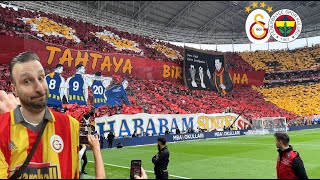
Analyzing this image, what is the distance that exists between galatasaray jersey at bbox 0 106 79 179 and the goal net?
123 feet

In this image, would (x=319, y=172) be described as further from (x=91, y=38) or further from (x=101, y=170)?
(x=91, y=38)

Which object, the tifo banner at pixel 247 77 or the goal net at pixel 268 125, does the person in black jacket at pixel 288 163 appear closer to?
the goal net at pixel 268 125

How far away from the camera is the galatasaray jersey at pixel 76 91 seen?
56.9 ft

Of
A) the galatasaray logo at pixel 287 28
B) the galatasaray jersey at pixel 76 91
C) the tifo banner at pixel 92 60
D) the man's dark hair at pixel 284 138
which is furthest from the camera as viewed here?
the tifo banner at pixel 92 60

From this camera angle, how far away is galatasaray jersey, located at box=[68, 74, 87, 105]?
17328 mm

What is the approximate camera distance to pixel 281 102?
182 ft

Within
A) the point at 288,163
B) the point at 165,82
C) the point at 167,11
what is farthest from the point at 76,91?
the point at 165,82

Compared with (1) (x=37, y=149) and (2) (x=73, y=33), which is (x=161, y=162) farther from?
(2) (x=73, y=33)

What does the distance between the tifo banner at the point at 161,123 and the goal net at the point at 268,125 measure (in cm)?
132

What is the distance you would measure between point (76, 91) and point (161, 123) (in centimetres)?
1330

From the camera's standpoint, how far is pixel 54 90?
15242 mm

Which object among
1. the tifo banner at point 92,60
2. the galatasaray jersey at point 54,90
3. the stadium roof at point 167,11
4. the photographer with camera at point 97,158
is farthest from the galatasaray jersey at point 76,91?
the photographer with camera at point 97,158

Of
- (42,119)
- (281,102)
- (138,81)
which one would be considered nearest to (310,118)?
(281,102)

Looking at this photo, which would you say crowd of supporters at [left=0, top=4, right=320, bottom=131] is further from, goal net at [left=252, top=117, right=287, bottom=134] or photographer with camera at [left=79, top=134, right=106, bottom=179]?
photographer with camera at [left=79, top=134, right=106, bottom=179]
